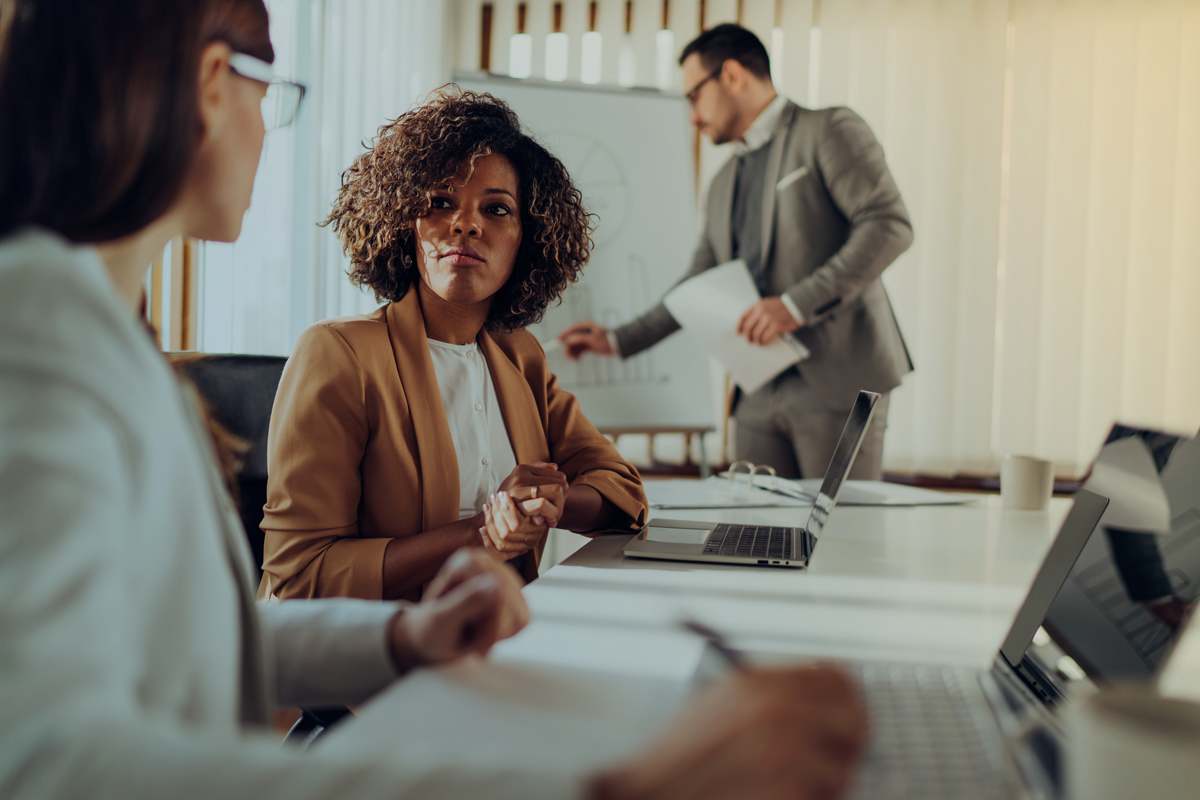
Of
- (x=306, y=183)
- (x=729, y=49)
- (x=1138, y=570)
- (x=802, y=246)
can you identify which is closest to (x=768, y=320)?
(x=802, y=246)

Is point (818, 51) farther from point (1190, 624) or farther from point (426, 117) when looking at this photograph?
point (1190, 624)

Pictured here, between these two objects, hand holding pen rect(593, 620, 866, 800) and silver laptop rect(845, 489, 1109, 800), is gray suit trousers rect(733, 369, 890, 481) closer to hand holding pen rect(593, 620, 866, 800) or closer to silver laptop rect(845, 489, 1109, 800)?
silver laptop rect(845, 489, 1109, 800)

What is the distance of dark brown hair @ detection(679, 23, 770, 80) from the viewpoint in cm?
250

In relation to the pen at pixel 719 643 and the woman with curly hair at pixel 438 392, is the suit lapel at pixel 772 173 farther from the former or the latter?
the pen at pixel 719 643

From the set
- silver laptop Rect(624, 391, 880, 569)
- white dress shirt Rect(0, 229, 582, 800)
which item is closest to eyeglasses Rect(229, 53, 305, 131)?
white dress shirt Rect(0, 229, 582, 800)

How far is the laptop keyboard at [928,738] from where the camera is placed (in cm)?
48

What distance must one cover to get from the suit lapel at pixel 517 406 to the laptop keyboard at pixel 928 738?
79 cm

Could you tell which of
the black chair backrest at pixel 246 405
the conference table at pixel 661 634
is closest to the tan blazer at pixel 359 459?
the black chair backrest at pixel 246 405

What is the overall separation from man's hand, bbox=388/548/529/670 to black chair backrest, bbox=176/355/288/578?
0.70 metres

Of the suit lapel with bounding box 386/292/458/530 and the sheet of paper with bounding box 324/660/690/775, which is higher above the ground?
the suit lapel with bounding box 386/292/458/530

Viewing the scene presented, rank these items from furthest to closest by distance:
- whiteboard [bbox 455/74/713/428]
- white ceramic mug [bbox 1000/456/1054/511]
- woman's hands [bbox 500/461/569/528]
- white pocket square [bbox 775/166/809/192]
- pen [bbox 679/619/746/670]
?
whiteboard [bbox 455/74/713/428] < white pocket square [bbox 775/166/809/192] < white ceramic mug [bbox 1000/456/1054/511] < woman's hands [bbox 500/461/569/528] < pen [bbox 679/619/746/670]

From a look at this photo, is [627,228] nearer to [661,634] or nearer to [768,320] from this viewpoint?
[768,320]

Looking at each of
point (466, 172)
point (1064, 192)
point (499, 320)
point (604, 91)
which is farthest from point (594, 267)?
point (1064, 192)

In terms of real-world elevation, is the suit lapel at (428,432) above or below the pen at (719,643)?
above
